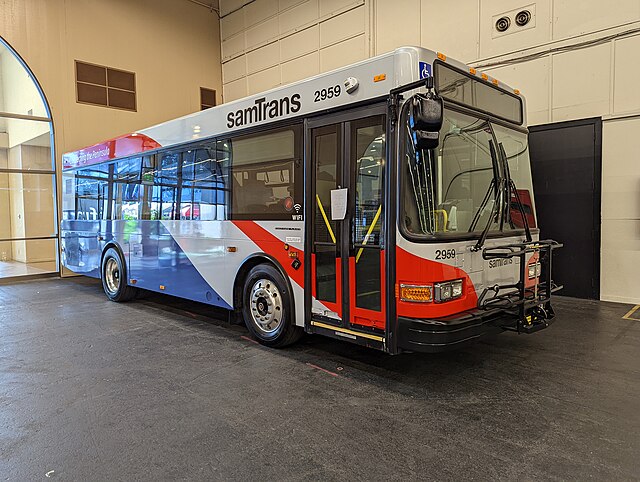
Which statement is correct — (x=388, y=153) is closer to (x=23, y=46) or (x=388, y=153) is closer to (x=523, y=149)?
(x=523, y=149)

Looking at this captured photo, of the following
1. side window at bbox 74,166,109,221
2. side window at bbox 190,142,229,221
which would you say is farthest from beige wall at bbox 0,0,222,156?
side window at bbox 190,142,229,221

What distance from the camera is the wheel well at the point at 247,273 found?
4664 mm

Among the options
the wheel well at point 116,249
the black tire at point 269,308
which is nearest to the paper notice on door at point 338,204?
the black tire at point 269,308

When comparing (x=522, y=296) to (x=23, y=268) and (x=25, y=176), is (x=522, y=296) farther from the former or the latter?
(x=25, y=176)

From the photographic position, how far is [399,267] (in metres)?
3.62

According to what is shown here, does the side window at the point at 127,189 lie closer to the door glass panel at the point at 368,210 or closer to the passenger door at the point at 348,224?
the passenger door at the point at 348,224

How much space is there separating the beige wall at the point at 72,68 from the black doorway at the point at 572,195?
10455 mm

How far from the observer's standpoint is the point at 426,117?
3.27 meters

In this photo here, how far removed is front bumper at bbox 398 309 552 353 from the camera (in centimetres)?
348

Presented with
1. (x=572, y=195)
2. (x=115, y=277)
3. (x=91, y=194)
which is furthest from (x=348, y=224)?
(x=91, y=194)

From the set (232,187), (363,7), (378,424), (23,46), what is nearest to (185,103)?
(23,46)

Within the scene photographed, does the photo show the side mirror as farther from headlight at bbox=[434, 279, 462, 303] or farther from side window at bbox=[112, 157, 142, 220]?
side window at bbox=[112, 157, 142, 220]

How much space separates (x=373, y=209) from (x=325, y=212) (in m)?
0.58

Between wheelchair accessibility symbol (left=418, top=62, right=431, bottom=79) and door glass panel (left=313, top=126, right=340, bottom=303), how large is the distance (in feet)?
3.04
